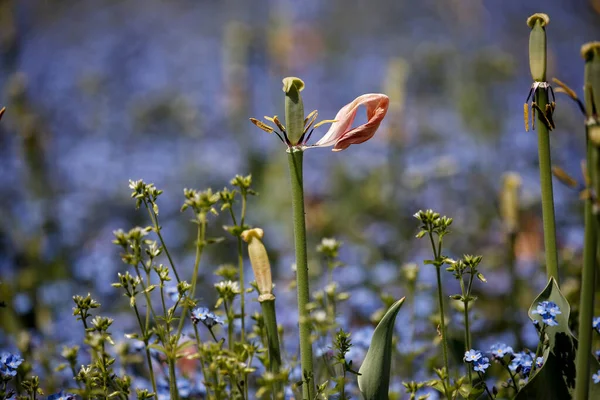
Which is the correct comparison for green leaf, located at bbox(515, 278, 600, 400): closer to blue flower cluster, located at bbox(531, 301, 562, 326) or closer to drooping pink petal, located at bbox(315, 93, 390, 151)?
blue flower cluster, located at bbox(531, 301, 562, 326)

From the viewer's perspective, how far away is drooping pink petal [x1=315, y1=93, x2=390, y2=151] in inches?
42.6

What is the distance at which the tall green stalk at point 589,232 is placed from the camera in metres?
0.90

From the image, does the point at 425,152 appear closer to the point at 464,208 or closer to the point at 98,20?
the point at 464,208

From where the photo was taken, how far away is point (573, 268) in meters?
2.36

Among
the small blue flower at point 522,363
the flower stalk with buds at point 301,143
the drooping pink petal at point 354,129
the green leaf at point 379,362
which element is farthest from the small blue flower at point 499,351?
the drooping pink petal at point 354,129

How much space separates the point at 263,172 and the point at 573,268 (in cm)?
237

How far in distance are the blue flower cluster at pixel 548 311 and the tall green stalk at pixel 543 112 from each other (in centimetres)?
7

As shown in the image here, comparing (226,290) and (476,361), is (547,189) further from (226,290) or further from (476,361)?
(226,290)

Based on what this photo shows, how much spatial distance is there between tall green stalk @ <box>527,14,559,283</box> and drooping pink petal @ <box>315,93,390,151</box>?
0.88 ft

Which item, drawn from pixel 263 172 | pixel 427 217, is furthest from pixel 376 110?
pixel 263 172

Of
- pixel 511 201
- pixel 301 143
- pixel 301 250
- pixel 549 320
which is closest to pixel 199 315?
pixel 301 250

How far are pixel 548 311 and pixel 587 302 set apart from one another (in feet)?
0.37

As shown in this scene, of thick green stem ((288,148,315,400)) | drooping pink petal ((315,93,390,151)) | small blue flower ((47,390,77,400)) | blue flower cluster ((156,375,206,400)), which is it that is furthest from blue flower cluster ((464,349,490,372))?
small blue flower ((47,390,77,400))

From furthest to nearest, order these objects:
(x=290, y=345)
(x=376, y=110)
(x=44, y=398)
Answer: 1. (x=290, y=345)
2. (x=44, y=398)
3. (x=376, y=110)
